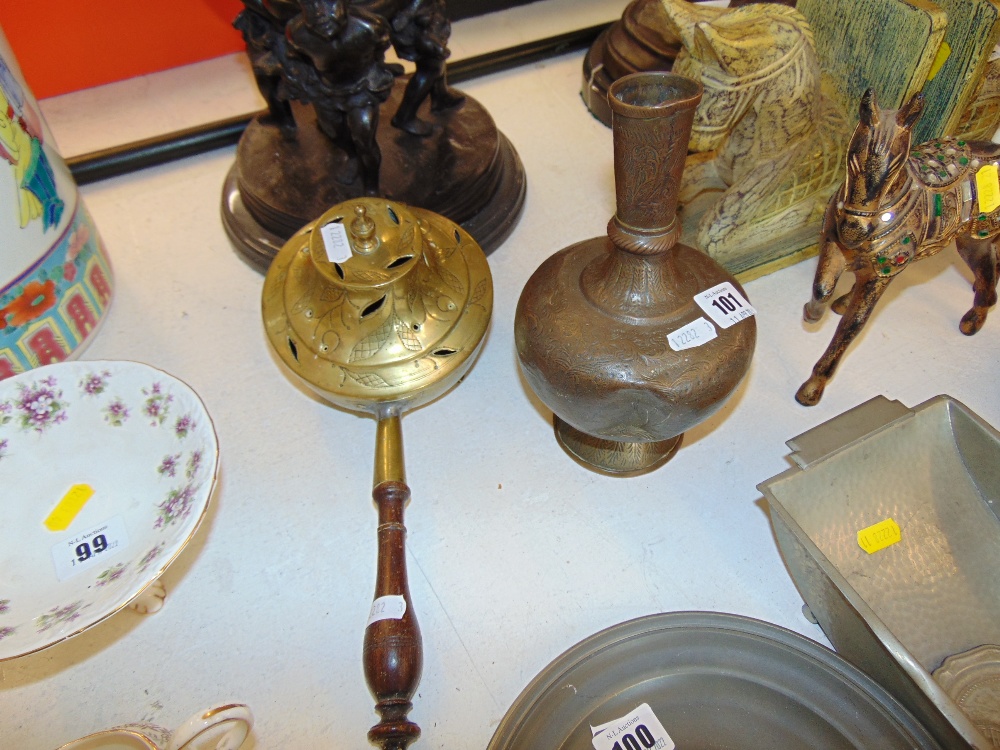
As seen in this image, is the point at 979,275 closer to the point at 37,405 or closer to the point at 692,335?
the point at 692,335

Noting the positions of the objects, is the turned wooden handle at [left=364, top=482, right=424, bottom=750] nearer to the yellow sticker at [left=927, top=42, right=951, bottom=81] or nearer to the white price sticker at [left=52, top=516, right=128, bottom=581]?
the white price sticker at [left=52, top=516, right=128, bottom=581]

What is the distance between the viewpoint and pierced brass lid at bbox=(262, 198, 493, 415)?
1.14 metres

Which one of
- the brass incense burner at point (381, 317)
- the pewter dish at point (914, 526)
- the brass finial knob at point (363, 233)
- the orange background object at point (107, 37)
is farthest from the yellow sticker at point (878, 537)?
the orange background object at point (107, 37)

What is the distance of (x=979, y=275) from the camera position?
1.35 m

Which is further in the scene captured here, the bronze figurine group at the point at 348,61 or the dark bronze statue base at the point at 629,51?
the dark bronze statue base at the point at 629,51

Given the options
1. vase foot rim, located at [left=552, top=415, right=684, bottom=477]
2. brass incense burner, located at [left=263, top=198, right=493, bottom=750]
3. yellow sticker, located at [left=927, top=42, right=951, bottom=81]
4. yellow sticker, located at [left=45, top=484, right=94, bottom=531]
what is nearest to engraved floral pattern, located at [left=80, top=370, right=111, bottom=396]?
yellow sticker, located at [left=45, top=484, right=94, bottom=531]

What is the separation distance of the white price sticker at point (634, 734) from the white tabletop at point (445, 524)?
0.14 meters

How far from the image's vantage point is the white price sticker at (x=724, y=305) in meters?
0.98

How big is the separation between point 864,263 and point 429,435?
774 mm

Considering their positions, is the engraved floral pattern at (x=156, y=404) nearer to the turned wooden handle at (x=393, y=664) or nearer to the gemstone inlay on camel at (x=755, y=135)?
the turned wooden handle at (x=393, y=664)

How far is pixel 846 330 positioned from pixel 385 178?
94 centimetres

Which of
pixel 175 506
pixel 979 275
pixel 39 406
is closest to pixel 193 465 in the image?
pixel 175 506

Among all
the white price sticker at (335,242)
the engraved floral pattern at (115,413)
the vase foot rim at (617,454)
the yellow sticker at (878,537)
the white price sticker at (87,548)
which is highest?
the white price sticker at (335,242)

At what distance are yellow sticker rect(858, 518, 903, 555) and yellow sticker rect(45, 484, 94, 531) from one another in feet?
3.87
